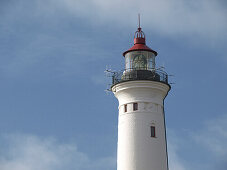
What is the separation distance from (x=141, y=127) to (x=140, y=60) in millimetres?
4533

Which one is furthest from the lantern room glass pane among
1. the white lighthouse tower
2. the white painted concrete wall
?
the white painted concrete wall

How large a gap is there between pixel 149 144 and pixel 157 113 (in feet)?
6.89

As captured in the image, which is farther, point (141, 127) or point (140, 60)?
point (140, 60)

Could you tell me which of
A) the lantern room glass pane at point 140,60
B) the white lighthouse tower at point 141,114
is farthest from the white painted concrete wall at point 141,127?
the lantern room glass pane at point 140,60

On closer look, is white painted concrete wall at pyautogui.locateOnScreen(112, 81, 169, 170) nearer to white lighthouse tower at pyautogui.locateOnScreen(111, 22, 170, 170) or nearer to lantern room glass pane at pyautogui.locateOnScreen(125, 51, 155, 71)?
white lighthouse tower at pyautogui.locateOnScreen(111, 22, 170, 170)

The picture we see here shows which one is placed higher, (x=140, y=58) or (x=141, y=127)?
(x=140, y=58)

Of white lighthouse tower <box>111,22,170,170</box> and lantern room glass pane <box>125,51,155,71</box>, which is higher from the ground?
lantern room glass pane <box>125,51,155,71</box>

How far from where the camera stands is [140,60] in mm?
34406

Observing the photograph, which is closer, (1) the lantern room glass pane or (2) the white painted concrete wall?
(2) the white painted concrete wall

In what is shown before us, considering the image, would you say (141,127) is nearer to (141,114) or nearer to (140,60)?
(141,114)

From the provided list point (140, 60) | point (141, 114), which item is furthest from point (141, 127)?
point (140, 60)

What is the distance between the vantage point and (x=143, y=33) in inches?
1401

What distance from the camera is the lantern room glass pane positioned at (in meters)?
34.3

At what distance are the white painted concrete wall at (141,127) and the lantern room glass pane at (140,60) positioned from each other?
1.67 meters
